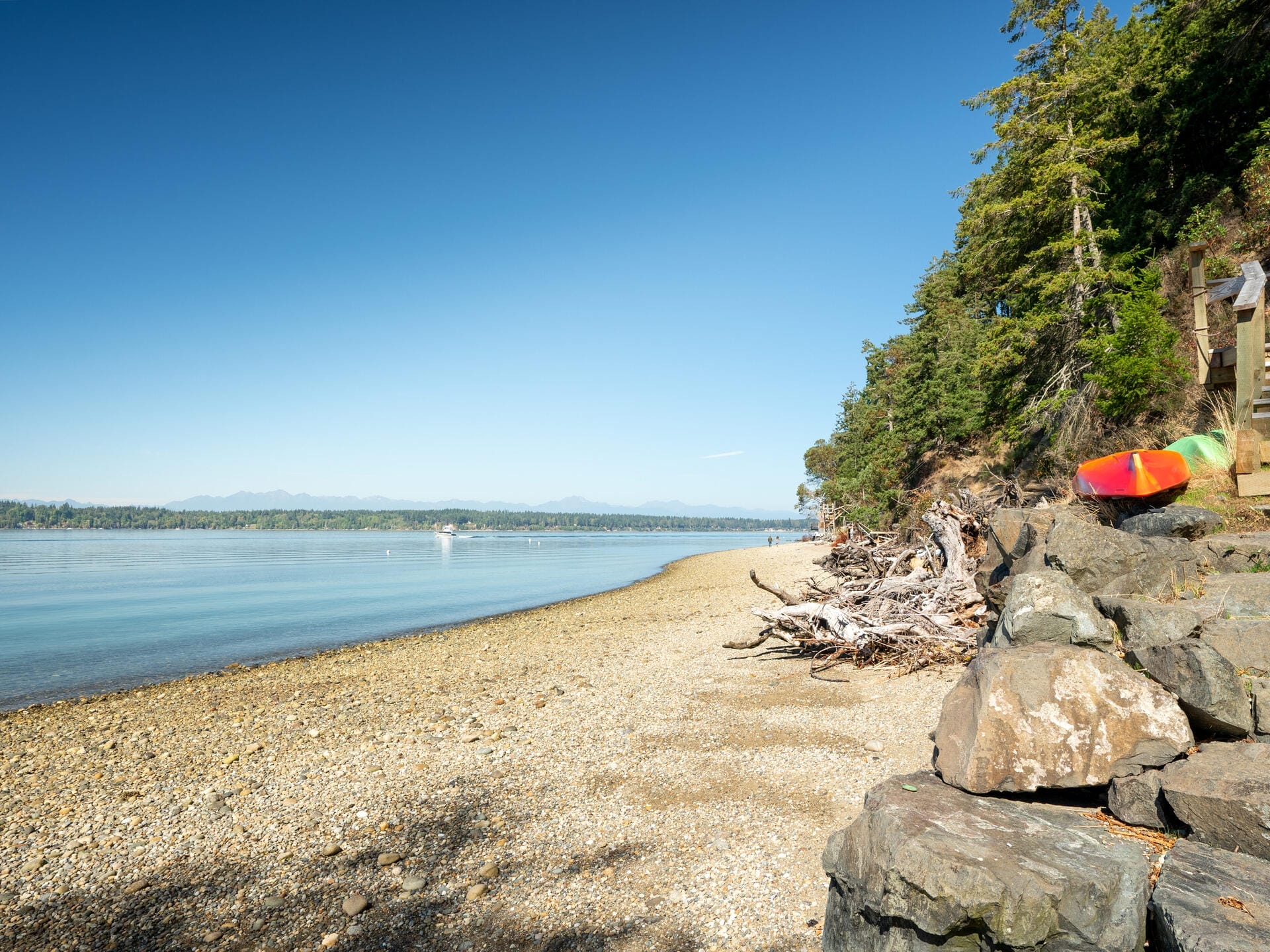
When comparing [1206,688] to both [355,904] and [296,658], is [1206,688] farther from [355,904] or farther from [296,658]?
[296,658]

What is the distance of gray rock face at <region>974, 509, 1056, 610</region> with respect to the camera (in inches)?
340

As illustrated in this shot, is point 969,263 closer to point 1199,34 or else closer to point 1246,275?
point 1199,34

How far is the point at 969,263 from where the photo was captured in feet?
90.6

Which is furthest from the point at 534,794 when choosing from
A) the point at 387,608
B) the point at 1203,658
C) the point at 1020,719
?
the point at 387,608

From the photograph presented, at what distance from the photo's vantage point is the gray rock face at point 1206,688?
13.4ft

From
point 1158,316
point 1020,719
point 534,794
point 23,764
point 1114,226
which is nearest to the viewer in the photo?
point 1020,719

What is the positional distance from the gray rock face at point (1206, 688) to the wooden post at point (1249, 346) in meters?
7.11

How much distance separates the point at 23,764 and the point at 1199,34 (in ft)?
112

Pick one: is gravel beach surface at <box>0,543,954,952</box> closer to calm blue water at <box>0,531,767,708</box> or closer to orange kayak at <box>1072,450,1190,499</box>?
orange kayak at <box>1072,450,1190,499</box>

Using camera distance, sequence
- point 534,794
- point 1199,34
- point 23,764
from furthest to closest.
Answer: point 1199,34 → point 23,764 → point 534,794

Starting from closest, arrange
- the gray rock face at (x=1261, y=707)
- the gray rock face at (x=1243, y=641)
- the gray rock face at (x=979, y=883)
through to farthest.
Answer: the gray rock face at (x=979, y=883), the gray rock face at (x=1261, y=707), the gray rock face at (x=1243, y=641)

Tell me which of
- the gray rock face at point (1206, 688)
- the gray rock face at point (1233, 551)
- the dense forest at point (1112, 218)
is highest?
the dense forest at point (1112, 218)

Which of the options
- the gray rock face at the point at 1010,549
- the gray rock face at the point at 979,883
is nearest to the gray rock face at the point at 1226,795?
the gray rock face at the point at 979,883

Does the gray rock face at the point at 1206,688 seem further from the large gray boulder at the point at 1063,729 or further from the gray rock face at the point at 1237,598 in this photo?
the gray rock face at the point at 1237,598
